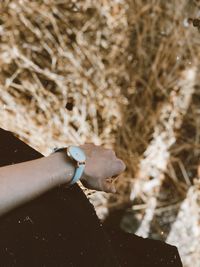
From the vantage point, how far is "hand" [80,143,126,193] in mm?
989

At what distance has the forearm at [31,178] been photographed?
771 millimetres

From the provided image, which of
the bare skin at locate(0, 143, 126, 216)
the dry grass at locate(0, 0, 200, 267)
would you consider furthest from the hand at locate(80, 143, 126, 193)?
the dry grass at locate(0, 0, 200, 267)

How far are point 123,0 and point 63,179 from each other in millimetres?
1320

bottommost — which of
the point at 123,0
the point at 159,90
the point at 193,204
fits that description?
the point at 193,204

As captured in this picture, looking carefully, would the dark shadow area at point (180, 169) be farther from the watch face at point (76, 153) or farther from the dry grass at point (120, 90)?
the watch face at point (76, 153)

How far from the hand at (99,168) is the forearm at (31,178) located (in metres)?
0.07

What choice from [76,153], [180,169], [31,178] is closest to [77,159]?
[76,153]

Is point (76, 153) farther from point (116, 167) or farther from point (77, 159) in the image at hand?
point (116, 167)

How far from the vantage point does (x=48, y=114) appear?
181 cm

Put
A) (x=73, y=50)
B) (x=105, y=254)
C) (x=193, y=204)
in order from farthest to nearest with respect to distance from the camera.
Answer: (x=73, y=50) < (x=193, y=204) < (x=105, y=254)

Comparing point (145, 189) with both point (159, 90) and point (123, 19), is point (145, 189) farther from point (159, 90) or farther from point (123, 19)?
point (123, 19)

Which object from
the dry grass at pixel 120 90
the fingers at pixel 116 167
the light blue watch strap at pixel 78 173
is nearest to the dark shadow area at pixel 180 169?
the dry grass at pixel 120 90

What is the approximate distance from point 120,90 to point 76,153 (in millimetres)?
1042

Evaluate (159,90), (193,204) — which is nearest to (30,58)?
(159,90)
